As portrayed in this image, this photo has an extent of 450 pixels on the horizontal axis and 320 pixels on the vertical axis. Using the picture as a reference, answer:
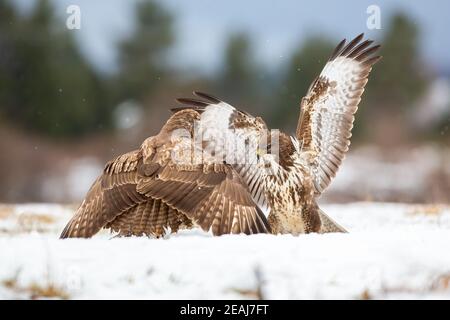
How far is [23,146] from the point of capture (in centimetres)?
2370

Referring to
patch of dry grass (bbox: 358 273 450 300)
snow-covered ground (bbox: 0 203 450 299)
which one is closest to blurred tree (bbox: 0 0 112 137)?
snow-covered ground (bbox: 0 203 450 299)

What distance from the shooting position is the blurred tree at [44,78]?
25531 millimetres

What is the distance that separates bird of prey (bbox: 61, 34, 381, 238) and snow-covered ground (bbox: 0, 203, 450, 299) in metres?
0.41

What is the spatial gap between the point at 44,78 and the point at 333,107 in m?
20.3

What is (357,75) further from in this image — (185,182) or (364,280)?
(364,280)

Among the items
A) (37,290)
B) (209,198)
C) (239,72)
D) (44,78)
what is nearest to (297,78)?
(239,72)

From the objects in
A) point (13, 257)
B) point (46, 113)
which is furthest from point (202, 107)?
point (46, 113)

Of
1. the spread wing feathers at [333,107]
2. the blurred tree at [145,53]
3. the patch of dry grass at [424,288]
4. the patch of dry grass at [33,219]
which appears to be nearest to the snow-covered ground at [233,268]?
the patch of dry grass at [424,288]

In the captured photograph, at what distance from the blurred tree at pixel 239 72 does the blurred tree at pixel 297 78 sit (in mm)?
1000

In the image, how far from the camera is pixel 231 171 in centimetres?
626

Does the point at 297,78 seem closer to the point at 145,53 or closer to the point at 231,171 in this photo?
the point at 145,53

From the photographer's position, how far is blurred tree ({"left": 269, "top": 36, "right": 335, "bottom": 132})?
2698 cm
